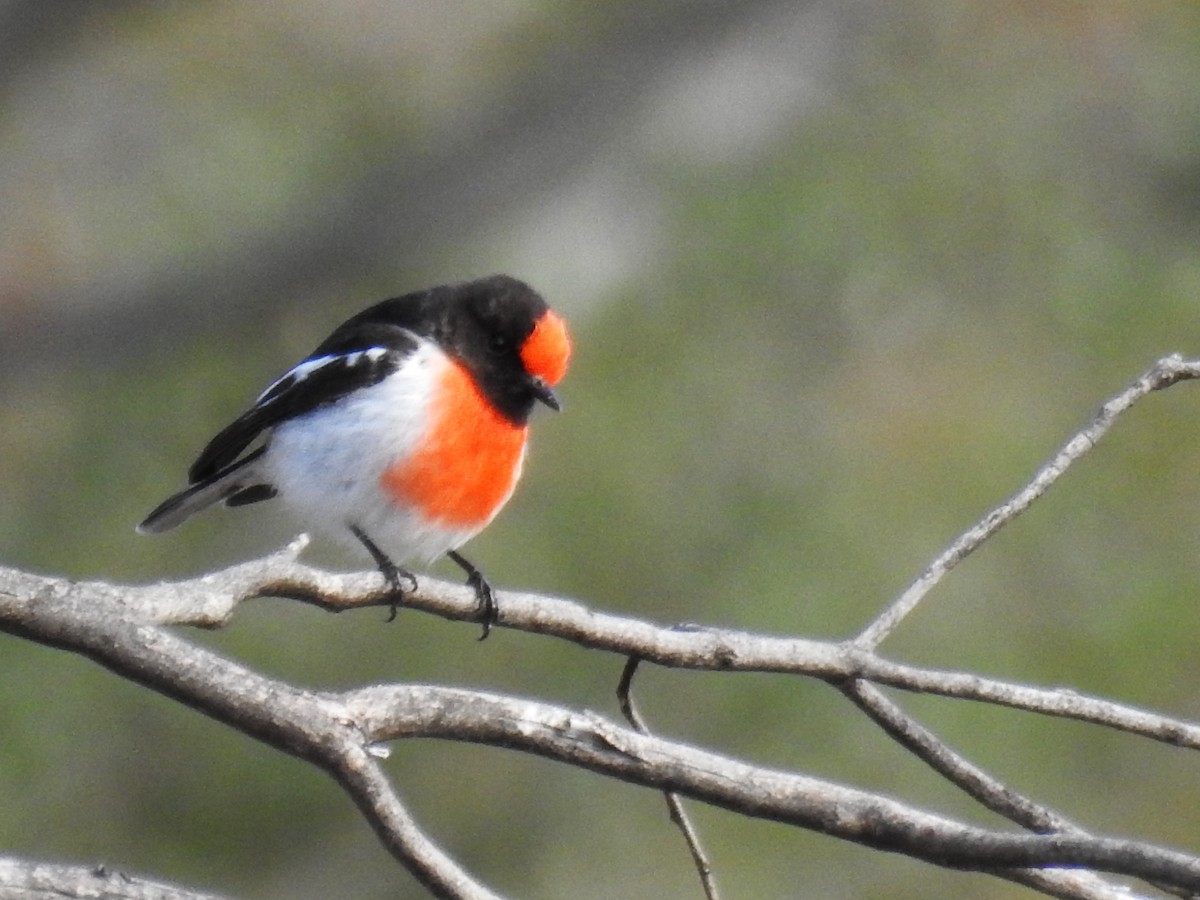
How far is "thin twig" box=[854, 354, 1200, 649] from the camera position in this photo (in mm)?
3004

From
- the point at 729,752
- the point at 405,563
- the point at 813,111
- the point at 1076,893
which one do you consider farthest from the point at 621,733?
the point at 813,111

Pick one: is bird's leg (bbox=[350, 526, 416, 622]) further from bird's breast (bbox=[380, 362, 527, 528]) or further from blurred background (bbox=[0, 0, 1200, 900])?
blurred background (bbox=[0, 0, 1200, 900])

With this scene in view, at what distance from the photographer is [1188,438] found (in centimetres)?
777

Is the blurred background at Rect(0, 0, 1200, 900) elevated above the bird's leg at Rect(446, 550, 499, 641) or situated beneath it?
elevated above

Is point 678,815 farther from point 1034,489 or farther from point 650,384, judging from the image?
point 650,384

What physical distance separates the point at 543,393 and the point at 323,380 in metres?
0.57

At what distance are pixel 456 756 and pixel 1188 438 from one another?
336cm

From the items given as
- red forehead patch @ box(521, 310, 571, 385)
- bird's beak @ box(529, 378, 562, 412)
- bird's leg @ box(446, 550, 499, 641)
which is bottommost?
bird's leg @ box(446, 550, 499, 641)

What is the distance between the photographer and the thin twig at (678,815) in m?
2.88

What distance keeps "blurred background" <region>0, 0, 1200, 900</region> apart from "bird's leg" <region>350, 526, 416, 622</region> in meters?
2.78

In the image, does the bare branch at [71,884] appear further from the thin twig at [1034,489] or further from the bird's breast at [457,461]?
the bird's breast at [457,461]

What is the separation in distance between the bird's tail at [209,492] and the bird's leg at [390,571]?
1.70ft

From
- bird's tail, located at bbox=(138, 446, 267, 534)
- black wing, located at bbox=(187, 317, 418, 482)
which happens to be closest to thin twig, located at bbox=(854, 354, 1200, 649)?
black wing, located at bbox=(187, 317, 418, 482)

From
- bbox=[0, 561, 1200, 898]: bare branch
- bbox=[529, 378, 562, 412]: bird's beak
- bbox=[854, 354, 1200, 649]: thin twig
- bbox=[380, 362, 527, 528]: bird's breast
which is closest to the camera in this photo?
bbox=[0, 561, 1200, 898]: bare branch
